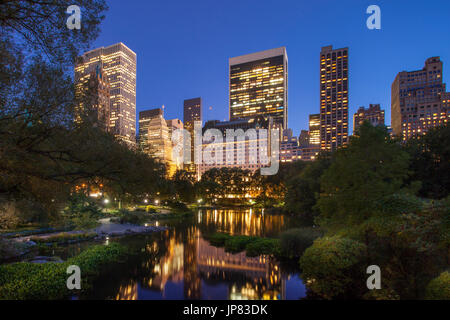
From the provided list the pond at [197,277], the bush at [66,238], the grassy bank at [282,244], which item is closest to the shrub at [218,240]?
the grassy bank at [282,244]

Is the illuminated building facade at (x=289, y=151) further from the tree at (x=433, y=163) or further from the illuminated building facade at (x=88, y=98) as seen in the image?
the illuminated building facade at (x=88, y=98)

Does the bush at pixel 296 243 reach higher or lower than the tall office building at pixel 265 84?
lower

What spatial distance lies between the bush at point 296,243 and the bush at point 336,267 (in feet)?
18.9

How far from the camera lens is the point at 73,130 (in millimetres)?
7945

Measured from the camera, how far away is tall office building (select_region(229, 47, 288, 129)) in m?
185

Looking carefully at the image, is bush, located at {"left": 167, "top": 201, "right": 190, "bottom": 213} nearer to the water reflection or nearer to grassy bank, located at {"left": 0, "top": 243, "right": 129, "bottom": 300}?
the water reflection

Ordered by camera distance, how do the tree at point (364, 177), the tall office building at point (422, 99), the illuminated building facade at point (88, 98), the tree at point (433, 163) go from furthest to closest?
the tall office building at point (422, 99) < the tree at point (433, 163) < the tree at point (364, 177) < the illuminated building facade at point (88, 98)

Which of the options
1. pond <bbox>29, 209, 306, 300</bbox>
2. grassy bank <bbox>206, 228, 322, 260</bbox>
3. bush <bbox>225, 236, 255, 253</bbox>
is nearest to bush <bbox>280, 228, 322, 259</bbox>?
grassy bank <bbox>206, 228, 322, 260</bbox>

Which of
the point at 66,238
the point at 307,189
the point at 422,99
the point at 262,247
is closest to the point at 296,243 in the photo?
the point at 262,247

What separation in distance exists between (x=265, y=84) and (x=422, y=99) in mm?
98985

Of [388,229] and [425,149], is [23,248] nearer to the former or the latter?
[388,229]

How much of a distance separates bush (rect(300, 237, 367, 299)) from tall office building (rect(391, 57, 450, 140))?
128190mm

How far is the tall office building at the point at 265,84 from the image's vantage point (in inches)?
7288
